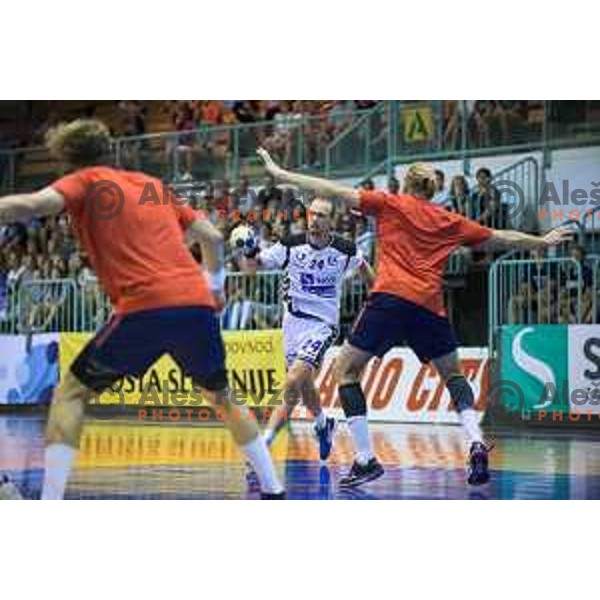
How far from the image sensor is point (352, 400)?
961 centimetres

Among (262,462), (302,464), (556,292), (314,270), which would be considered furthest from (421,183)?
(556,292)

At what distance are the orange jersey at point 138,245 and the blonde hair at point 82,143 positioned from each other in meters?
0.08

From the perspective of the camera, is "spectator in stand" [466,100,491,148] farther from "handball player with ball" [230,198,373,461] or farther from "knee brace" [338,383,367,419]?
"knee brace" [338,383,367,419]

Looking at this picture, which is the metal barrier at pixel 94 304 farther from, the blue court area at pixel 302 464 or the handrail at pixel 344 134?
the blue court area at pixel 302 464

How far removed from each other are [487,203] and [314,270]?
5310 millimetres

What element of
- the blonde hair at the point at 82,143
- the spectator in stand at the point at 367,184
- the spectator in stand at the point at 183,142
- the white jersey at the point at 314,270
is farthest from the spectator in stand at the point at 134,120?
the blonde hair at the point at 82,143

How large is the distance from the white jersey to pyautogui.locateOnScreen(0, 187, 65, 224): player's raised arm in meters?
3.81

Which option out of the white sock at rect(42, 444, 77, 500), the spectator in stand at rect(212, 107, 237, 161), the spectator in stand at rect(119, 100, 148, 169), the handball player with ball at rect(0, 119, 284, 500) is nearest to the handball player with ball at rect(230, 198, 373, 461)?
the handball player with ball at rect(0, 119, 284, 500)

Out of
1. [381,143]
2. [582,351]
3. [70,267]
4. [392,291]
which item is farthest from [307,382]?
[70,267]

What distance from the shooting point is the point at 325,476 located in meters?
10.2

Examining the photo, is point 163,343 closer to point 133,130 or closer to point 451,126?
point 451,126

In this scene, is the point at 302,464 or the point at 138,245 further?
the point at 302,464
